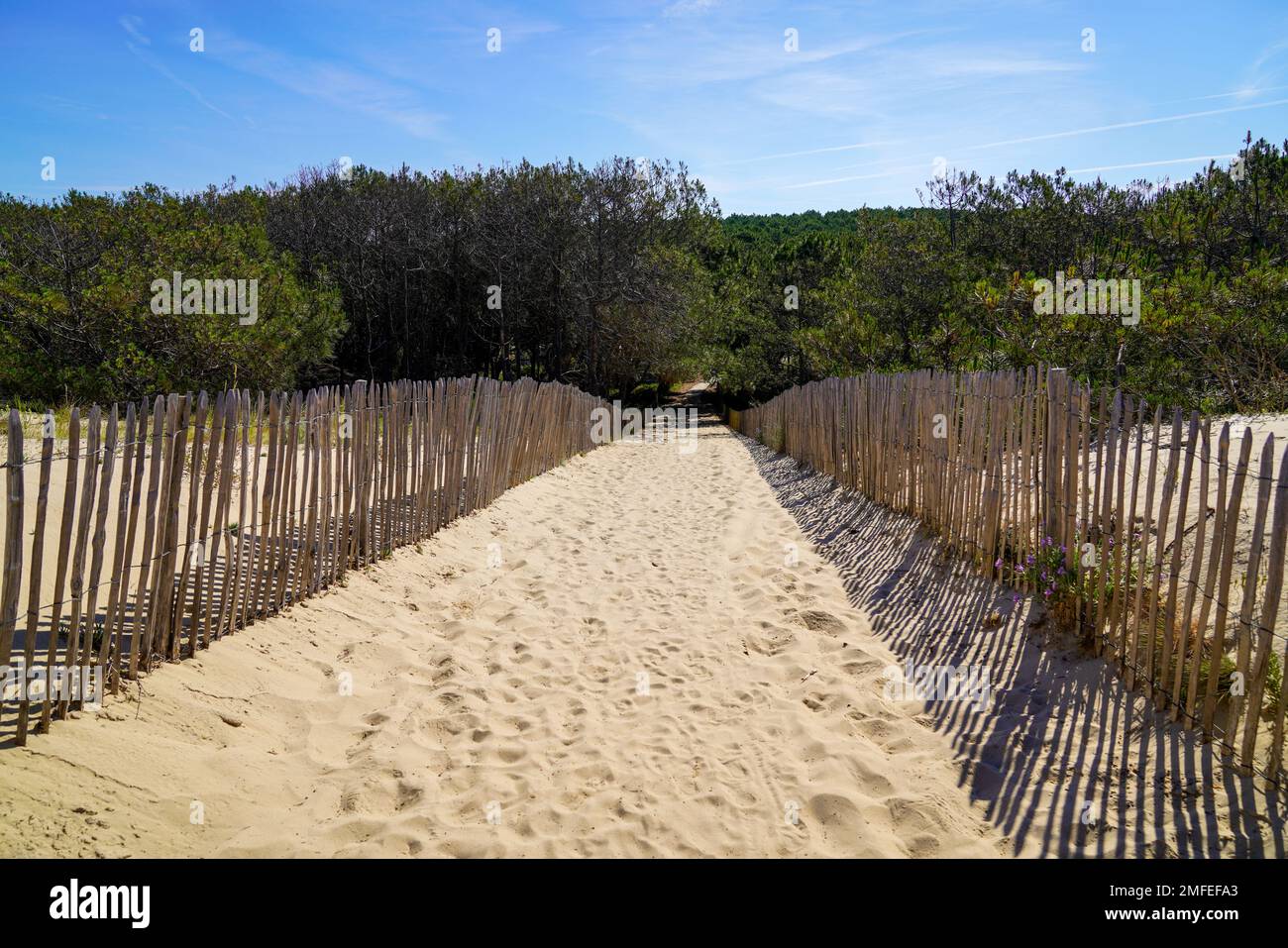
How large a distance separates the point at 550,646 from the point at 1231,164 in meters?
14.5

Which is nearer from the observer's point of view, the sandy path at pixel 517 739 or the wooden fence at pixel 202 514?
the sandy path at pixel 517 739

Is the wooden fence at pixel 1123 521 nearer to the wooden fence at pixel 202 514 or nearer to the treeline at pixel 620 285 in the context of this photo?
the treeline at pixel 620 285

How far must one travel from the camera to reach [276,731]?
11.5 ft

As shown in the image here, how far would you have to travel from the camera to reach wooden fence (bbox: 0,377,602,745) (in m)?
2.92

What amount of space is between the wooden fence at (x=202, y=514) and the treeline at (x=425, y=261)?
8439 mm

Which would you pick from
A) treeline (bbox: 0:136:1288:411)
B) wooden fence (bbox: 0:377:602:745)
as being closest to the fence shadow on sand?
treeline (bbox: 0:136:1288:411)

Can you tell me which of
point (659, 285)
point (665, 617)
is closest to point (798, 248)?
point (659, 285)

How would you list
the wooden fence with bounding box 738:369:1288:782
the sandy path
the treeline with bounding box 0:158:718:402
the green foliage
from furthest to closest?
the treeline with bounding box 0:158:718:402 → the green foliage → the wooden fence with bounding box 738:369:1288:782 → the sandy path

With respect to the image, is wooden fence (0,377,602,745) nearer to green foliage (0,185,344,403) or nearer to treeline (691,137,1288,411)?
green foliage (0,185,344,403)

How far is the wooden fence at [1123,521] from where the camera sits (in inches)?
114

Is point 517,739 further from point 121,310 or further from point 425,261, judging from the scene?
point 425,261

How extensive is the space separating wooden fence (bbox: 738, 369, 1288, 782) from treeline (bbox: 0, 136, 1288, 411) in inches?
37.3

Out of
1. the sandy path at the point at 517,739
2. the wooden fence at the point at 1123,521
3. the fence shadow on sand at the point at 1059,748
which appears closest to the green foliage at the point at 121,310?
the sandy path at the point at 517,739
